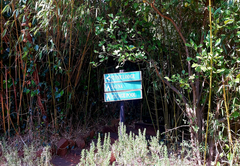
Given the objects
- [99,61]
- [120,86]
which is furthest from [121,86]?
[99,61]

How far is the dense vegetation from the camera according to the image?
6.95 feet

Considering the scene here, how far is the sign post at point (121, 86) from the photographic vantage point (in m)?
2.12

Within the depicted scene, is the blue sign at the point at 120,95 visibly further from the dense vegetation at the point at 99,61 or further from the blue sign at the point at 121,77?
the dense vegetation at the point at 99,61

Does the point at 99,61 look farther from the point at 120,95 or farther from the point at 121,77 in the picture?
the point at 120,95

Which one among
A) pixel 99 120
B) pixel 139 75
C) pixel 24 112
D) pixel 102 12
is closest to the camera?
pixel 139 75

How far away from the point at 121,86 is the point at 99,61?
0.61 meters

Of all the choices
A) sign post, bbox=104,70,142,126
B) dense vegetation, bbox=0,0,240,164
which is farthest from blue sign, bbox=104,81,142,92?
dense vegetation, bbox=0,0,240,164

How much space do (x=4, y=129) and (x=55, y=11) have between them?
1622 millimetres

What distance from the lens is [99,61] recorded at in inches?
103

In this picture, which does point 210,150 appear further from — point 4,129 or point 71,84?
point 4,129

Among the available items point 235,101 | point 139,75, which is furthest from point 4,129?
point 235,101

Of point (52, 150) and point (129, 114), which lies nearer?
point (52, 150)

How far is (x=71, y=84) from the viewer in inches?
116

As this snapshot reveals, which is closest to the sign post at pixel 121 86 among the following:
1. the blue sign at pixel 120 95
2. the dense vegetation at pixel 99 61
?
the blue sign at pixel 120 95
